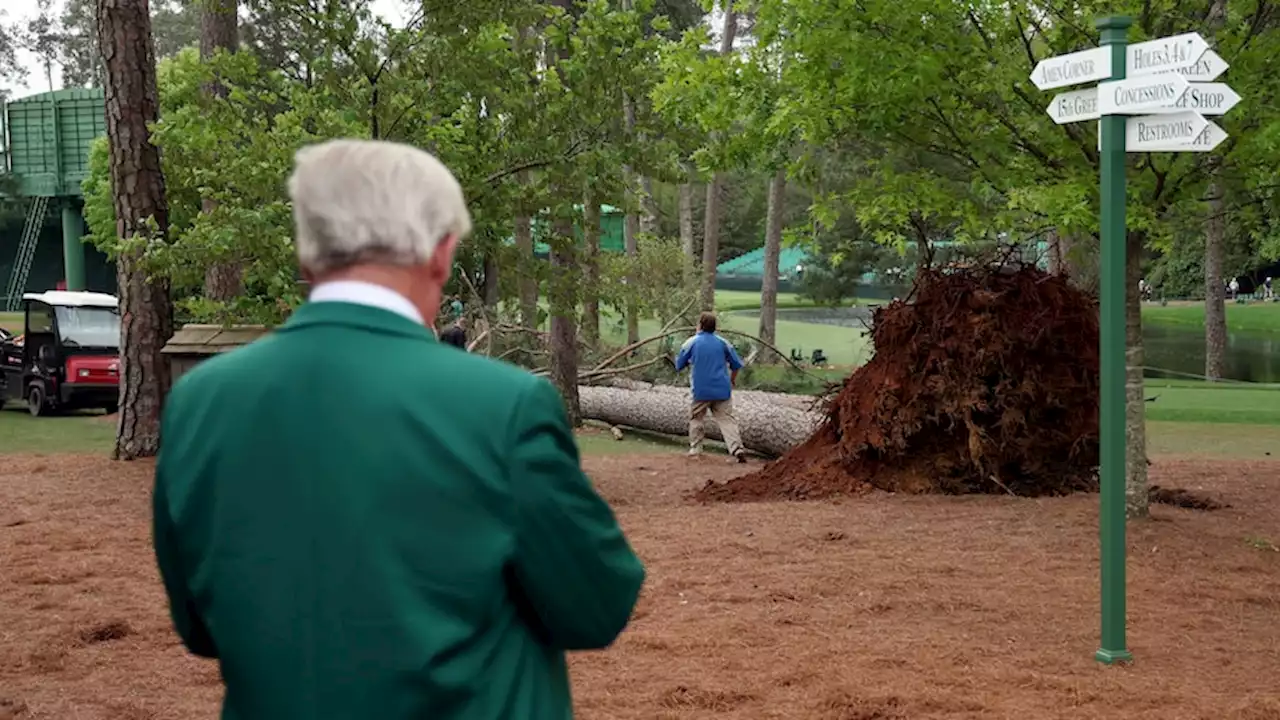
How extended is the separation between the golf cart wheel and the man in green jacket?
837 inches

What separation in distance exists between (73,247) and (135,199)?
121ft

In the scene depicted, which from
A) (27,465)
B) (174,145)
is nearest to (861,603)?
(174,145)

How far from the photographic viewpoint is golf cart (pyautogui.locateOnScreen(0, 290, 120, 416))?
21375mm

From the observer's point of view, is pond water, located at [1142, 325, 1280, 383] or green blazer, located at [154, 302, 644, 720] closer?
green blazer, located at [154, 302, 644, 720]

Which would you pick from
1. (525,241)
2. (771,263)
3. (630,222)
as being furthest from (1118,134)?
(630,222)

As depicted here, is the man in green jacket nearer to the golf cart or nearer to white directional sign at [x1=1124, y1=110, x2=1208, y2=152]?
white directional sign at [x1=1124, y1=110, x2=1208, y2=152]

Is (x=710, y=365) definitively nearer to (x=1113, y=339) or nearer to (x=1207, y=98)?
(x=1113, y=339)

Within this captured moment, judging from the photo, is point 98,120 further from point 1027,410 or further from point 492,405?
point 492,405

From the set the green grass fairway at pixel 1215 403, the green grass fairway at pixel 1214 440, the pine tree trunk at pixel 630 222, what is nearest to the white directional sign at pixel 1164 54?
the pine tree trunk at pixel 630 222

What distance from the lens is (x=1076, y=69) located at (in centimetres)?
631

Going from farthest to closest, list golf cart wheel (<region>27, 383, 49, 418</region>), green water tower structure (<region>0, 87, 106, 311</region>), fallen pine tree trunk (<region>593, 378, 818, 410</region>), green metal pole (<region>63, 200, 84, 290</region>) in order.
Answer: green water tower structure (<region>0, 87, 106, 311</region>) < green metal pole (<region>63, 200, 84, 290</region>) < golf cart wheel (<region>27, 383, 49, 418</region>) < fallen pine tree trunk (<region>593, 378, 818, 410</region>)

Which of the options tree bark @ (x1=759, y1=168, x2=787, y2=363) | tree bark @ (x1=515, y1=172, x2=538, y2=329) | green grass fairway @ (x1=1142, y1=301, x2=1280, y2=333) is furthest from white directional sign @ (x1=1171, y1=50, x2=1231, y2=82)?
green grass fairway @ (x1=1142, y1=301, x2=1280, y2=333)

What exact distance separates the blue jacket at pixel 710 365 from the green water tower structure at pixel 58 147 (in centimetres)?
3705

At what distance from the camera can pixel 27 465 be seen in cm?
1479
